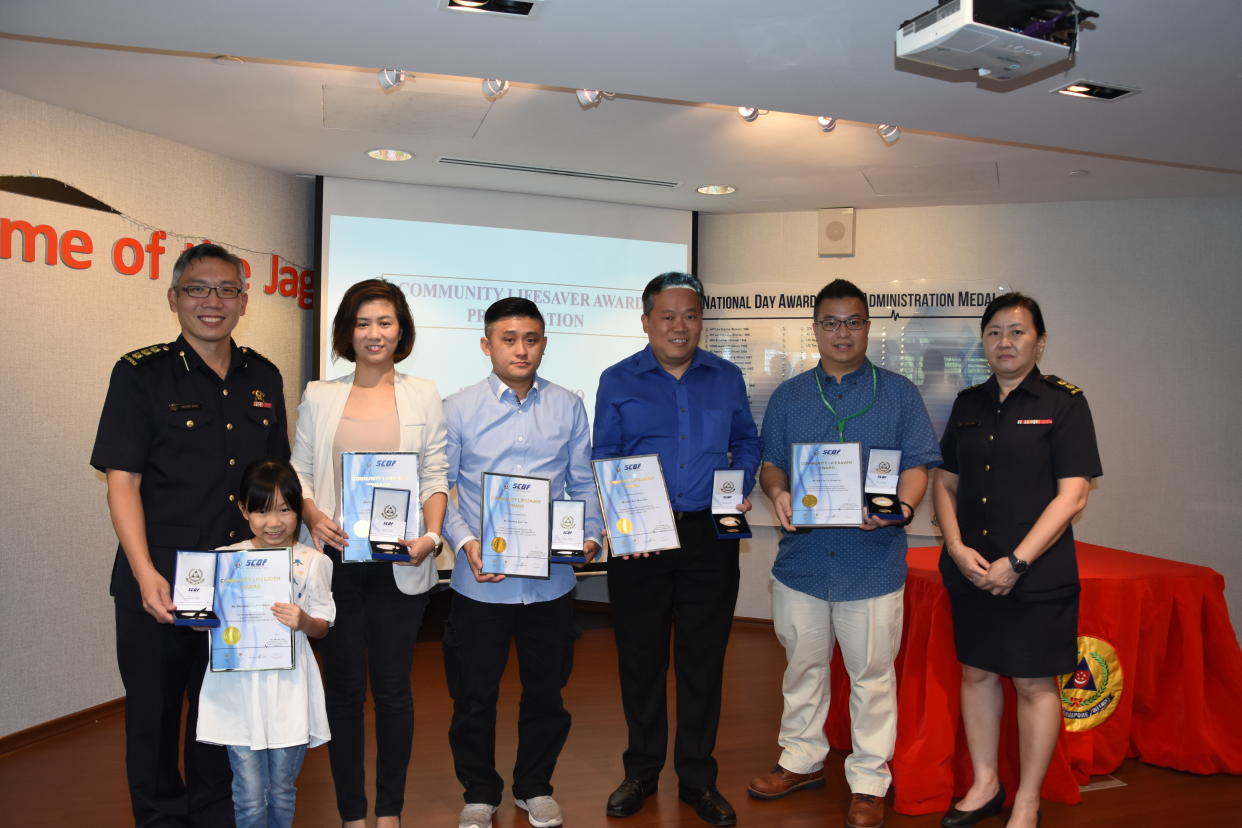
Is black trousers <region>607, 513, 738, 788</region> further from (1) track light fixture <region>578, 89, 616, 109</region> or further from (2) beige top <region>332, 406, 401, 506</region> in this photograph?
(1) track light fixture <region>578, 89, 616, 109</region>

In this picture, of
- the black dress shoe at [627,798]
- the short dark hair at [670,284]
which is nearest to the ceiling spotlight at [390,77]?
the short dark hair at [670,284]

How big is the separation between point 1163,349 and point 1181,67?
2.79 metres

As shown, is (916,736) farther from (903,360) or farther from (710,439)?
(903,360)

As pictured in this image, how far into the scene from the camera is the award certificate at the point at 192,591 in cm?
231

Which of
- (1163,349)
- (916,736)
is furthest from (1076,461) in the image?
(1163,349)

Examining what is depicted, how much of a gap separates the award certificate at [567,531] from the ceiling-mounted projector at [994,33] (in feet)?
5.51

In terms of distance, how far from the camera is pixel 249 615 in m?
2.36

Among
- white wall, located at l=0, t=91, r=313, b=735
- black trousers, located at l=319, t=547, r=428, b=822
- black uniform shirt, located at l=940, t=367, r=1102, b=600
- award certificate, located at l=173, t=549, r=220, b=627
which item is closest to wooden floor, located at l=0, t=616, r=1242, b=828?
white wall, located at l=0, t=91, r=313, b=735

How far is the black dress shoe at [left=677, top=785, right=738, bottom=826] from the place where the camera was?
3.15 metres

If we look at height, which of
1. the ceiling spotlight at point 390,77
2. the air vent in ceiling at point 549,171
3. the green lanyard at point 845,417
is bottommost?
the green lanyard at point 845,417

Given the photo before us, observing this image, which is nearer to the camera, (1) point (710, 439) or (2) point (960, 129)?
(1) point (710, 439)

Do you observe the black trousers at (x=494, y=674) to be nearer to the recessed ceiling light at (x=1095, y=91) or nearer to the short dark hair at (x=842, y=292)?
the short dark hair at (x=842, y=292)

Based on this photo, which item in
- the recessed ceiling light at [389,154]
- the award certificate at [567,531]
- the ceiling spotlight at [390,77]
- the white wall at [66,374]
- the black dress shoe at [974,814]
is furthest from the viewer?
the recessed ceiling light at [389,154]

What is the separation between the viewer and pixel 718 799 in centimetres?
320
